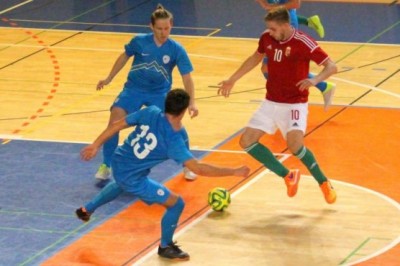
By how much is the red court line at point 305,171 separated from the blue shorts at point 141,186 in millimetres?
589

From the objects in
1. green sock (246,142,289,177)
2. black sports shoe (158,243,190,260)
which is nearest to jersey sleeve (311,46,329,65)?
green sock (246,142,289,177)

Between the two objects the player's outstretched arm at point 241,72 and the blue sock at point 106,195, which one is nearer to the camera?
the blue sock at point 106,195

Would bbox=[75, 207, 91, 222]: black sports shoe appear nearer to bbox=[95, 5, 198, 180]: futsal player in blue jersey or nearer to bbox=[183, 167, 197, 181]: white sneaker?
bbox=[95, 5, 198, 180]: futsal player in blue jersey

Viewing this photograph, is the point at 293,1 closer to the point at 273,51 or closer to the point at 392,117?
the point at 392,117

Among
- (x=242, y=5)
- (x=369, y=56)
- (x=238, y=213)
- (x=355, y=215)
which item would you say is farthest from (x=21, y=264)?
(x=242, y=5)

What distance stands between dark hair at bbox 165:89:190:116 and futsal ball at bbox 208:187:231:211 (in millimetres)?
1870

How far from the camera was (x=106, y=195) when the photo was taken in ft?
34.6

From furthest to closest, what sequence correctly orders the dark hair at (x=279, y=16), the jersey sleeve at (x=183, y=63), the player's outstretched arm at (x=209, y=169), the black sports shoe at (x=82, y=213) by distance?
1. the jersey sleeve at (x=183, y=63)
2. the dark hair at (x=279, y=16)
3. the black sports shoe at (x=82, y=213)
4. the player's outstretched arm at (x=209, y=169)

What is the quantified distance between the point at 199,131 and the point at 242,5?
29.1ft

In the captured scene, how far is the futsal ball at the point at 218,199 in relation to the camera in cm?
1123

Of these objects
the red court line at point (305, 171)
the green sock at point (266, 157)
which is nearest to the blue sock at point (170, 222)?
the red court line at point (305, 171)

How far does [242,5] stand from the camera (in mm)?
22750

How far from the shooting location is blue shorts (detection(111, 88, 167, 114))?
476 inches

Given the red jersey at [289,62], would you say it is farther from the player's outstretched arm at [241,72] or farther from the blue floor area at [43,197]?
the blue floor area at [43,197]
